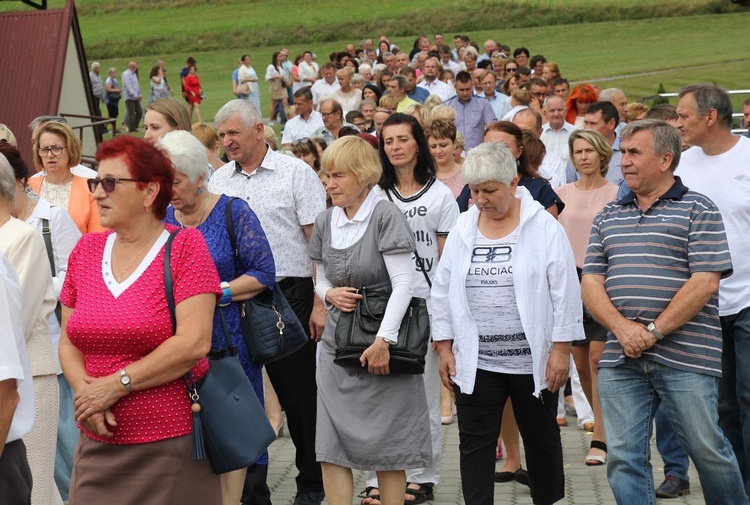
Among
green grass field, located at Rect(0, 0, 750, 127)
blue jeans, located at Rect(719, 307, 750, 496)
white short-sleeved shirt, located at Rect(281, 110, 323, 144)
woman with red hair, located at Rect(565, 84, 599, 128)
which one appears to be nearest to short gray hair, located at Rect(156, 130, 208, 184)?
blue jeans, located at Rect(719, 307, 750, 496)

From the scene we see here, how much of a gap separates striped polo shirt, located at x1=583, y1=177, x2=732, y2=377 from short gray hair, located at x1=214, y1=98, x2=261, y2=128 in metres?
2.37

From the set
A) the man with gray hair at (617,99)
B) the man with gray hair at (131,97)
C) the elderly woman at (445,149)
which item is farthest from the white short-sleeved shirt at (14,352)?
the man with gray hair at (131,97)

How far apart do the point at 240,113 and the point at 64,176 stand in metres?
1.33

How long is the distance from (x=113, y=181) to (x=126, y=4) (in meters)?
76.0

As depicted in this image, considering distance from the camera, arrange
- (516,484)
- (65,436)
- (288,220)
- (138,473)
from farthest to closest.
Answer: (516,484), (65,436), (288,220), (138,473)

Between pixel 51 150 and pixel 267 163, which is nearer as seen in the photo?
pixel 267 163

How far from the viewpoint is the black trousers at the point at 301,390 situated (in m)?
7.19

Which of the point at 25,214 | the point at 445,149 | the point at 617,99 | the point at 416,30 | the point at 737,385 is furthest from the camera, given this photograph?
the point at 416,30

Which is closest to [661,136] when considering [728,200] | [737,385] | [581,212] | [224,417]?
[728,200]

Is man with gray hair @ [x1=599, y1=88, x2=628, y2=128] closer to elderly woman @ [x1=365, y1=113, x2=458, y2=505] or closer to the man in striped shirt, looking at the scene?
elderly woman @ [x1=365, y1=113, x2=458, y2=505]

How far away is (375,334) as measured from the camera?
6230 mm

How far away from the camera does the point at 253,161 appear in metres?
7.17

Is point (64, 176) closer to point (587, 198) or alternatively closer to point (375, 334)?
point (375, 334)

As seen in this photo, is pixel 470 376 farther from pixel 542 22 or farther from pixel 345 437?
pixel 542 22
